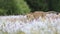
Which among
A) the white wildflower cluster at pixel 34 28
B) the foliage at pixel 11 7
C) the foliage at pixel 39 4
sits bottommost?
the foliage at pixel 39 4

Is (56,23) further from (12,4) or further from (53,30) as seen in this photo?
(12,4)

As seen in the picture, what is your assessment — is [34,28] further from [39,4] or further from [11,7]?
[39,4]

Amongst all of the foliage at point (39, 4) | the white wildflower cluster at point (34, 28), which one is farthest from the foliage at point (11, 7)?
the white wildflower cluster at point (34, 28)

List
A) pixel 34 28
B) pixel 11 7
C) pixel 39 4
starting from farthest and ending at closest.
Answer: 1. pixel 39 4
2. pixel 11 7
3. pixel 34 28

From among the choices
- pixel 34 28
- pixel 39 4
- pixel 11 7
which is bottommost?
pixel 39 4

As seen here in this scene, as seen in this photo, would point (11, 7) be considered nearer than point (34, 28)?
No

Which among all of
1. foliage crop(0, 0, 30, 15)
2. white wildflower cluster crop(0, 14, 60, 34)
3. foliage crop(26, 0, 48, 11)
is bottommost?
foliage crop(26, 0, 48, 11)

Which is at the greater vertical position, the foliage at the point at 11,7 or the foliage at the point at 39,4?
the foliage at the point at 11,7

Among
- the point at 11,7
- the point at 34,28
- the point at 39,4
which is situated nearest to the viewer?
the point at 34,28

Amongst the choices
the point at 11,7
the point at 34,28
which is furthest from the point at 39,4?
the point at 34,28

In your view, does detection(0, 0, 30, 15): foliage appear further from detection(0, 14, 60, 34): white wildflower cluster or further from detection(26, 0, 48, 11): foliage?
detection(0, 14, 60, 34): white wildflower cluster

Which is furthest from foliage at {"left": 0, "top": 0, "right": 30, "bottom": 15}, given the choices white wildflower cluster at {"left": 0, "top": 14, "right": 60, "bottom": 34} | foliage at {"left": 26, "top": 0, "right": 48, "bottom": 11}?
white wildflower cluster at {"left": 0, "top": 14, "right": 60, "bottom": 34}

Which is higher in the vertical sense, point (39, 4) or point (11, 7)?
point (11, 7)

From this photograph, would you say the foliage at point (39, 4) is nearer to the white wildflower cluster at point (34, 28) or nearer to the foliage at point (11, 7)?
the foliage at point (11, 7)
